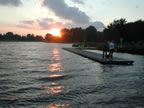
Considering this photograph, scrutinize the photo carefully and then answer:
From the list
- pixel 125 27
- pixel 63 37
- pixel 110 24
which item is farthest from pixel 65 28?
pixel 125 27

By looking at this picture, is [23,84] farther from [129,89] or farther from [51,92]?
[129,89]

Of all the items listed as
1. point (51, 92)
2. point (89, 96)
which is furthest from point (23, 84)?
point (89, 96)

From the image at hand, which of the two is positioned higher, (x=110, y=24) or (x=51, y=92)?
(x=110, y=24)

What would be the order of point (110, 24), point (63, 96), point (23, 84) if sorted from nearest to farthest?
point (63, 96)
point (23, 84)
point (110, 24)

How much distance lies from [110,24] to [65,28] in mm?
114301

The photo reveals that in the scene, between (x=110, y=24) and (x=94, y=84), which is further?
(x=110, y=24)

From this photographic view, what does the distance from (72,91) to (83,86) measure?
1.08m

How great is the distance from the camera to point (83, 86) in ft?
28.1

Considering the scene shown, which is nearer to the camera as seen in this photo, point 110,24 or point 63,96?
point 63,96

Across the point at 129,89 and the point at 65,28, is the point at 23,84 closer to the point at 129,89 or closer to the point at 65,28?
the point at 129,89

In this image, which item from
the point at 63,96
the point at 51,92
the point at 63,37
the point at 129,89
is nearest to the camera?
the point at 63,96

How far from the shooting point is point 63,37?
607 ft

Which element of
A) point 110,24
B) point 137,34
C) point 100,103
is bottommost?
point 100,103

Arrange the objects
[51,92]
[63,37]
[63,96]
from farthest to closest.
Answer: [63,37] → [51,92] → [63,96]
